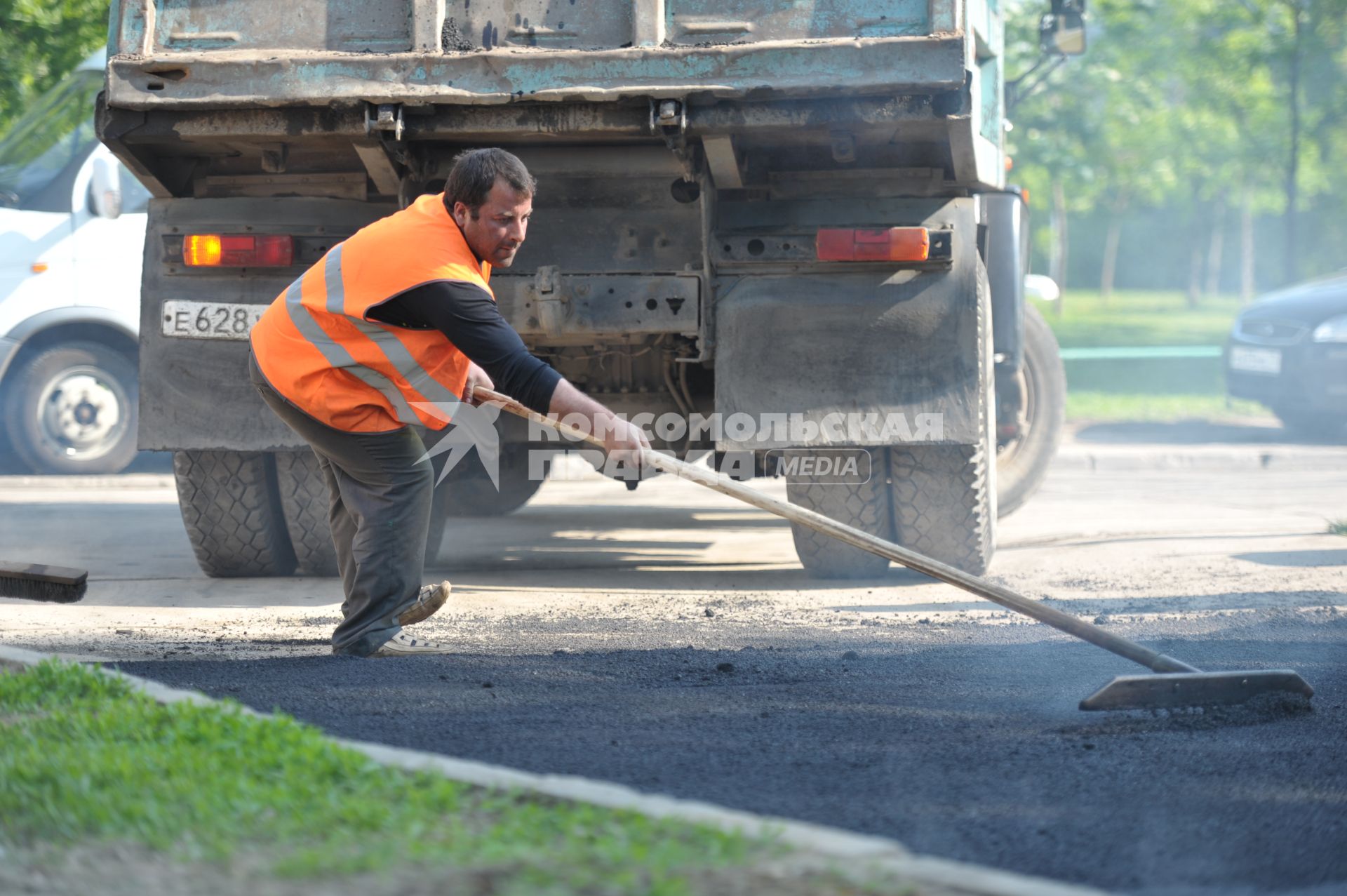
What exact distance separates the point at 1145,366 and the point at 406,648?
1680 cm

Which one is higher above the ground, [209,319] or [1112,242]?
[209,319]

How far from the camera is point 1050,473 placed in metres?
11.1

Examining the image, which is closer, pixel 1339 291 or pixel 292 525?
pixel 292 525

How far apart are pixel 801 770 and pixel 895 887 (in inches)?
38.7

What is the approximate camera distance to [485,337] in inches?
161

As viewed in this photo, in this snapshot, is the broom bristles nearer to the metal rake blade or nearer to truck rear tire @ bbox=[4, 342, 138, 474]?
the metal rake blade

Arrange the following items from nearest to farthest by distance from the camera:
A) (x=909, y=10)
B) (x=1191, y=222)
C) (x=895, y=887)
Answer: (x=895, y=887) < (x=909, y=10) < (x=1191, y=222)

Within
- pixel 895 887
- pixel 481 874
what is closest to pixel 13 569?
pixel 481 874

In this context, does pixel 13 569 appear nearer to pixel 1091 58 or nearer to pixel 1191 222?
pixel 1091 58

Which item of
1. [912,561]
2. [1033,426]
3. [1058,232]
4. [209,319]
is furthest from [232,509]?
[1058,232]

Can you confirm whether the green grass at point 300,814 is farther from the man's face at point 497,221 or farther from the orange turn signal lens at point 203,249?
the orange turn signal lens at point 203,249

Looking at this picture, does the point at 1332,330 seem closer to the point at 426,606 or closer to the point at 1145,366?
the point at 1145,366

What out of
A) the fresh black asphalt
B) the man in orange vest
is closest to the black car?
the fresh black asphalt

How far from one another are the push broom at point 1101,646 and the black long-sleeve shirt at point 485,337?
0.14 meters
